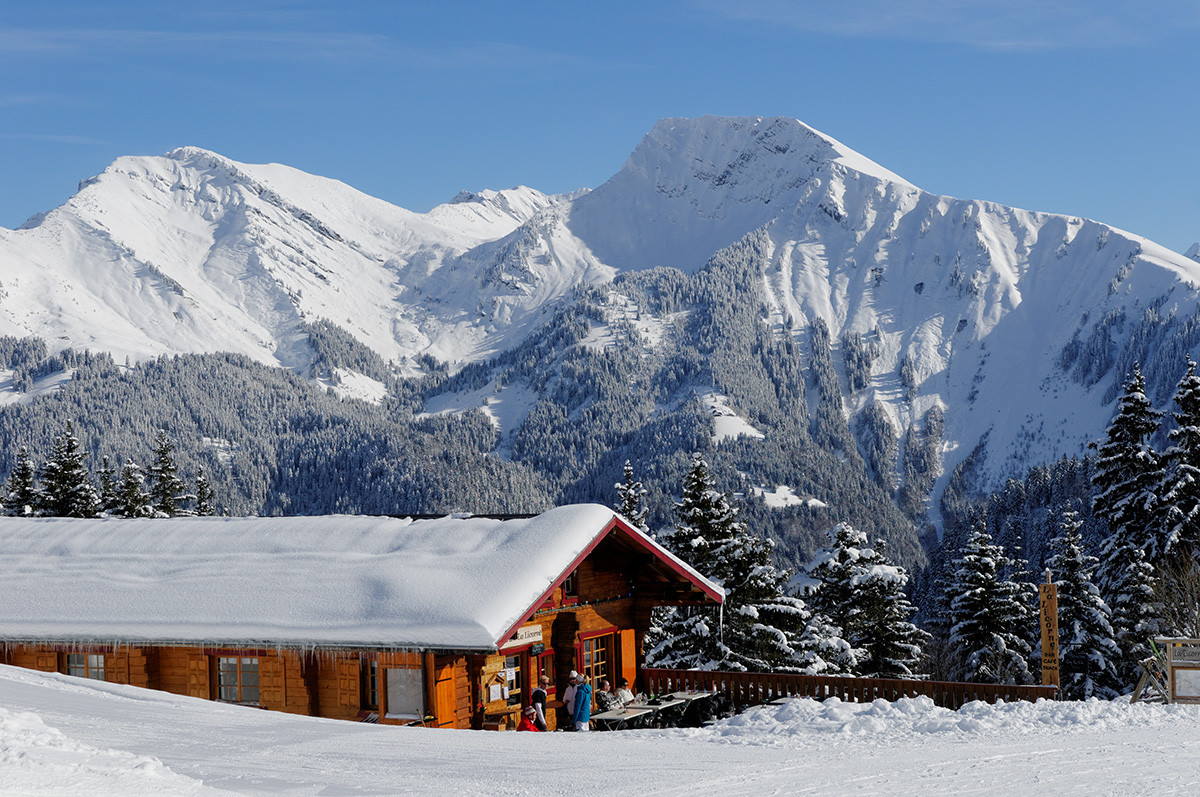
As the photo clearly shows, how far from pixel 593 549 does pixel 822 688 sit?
5.48 metres

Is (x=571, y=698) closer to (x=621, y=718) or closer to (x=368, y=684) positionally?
(x=621, y=718)

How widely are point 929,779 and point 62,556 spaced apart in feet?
59.7

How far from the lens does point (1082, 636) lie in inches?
1511

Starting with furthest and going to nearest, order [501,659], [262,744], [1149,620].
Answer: [1149,620], [501,659], [262,744]

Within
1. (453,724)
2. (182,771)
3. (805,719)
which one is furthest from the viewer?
(453,724)

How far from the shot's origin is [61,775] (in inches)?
385

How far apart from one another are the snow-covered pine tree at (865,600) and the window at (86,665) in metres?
22.6

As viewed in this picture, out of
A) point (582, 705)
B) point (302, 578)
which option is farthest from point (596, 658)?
point (302, 578)

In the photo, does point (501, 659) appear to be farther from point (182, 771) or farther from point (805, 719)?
point (182, 771)

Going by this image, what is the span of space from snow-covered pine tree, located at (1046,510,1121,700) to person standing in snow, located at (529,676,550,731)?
79.2 feet

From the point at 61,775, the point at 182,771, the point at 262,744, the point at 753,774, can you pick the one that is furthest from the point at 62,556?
the point at 753,774

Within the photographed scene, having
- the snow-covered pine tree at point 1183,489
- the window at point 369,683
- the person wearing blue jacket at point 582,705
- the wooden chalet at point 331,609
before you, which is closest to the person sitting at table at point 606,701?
the wooden chalet at point 331,609

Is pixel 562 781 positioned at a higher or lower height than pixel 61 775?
lower

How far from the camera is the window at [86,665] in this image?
2108cm
